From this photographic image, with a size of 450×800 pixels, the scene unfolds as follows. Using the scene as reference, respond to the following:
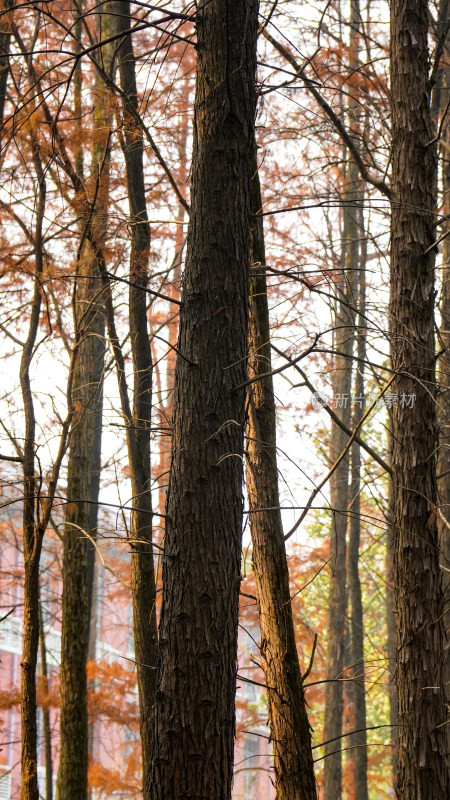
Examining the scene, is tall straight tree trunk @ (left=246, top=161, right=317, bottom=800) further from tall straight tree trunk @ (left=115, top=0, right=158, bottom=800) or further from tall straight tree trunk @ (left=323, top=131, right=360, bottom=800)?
tall straight tree trunk @ (left=323, top=131, right=360, bottom=800)

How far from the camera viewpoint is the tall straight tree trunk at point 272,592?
3.87 meters

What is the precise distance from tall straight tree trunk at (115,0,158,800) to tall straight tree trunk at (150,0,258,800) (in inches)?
76.5

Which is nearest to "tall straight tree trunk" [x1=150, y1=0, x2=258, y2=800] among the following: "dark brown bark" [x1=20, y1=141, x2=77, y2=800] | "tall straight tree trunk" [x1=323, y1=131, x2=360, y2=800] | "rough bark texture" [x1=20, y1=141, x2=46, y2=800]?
"dark brown bark" [x1=20, y1=141, x2=77, y2=800]

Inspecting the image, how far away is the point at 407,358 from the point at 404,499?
0.76 m

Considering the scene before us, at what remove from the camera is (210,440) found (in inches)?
109

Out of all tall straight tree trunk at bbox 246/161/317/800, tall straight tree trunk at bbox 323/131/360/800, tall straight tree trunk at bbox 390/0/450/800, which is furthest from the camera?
tall straight tree trunk at bbox 323/131/360/800

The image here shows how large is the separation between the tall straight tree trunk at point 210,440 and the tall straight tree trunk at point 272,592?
0.64 m

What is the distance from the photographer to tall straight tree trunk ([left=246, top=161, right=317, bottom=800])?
152 inches

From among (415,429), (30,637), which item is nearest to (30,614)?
(30,637)

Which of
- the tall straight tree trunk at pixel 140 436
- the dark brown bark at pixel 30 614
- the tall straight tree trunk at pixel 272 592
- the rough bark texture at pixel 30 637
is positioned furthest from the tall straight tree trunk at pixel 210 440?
the tall straight tree trunk at pixel 140 436

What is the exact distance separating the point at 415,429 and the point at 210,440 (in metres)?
2.02

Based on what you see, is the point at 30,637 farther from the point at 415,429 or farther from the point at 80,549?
the point at 415,429

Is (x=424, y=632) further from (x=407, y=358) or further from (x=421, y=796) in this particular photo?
(x=407, y=358)

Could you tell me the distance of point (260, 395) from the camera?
449cm
